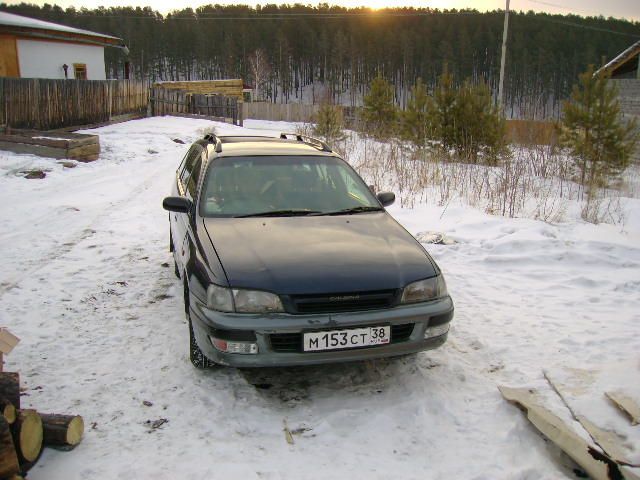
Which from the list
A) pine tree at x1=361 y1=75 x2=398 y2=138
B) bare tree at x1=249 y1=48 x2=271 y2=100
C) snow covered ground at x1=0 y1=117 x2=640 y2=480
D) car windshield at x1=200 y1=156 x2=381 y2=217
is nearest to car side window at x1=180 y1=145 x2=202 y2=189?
car windshield at x1=200 y1=156 x2=381 y2=217

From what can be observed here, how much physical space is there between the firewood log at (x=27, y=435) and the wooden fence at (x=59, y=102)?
588 inches

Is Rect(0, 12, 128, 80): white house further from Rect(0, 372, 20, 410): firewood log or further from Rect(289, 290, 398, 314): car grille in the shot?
Rect(289, 290, 398, 314): car grille

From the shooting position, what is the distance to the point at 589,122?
1606 centimetres

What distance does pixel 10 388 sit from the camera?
9.30ft

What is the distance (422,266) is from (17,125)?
1562 cm

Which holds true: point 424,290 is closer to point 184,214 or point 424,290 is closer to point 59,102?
point 184,214

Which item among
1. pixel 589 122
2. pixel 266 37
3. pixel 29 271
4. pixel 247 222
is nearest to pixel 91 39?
pixel 589 122

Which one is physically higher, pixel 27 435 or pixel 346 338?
pixel 346 338

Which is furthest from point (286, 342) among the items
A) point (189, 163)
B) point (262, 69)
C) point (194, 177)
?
point (262, 69)

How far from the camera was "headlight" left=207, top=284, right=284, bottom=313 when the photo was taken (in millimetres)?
3326

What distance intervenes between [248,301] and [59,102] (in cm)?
1693

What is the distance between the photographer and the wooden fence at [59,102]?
607 inches

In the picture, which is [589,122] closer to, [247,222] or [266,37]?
[247,222]

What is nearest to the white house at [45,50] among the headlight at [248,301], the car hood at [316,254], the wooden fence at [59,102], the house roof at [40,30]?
the house roof at [40,30]
